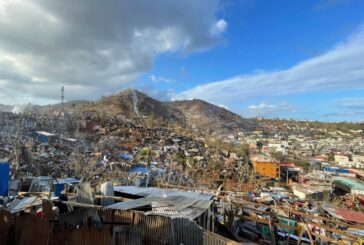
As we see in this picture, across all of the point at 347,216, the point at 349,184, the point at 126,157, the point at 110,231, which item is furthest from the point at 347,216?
the point at 349,184

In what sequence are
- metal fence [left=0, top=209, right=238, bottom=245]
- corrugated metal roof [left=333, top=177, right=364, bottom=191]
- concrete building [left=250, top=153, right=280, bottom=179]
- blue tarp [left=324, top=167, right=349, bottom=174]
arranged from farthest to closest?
blue tarp [left=324, top=167, right=349, bottom=174] < concrete building [left=250, top=153, right=280, bottom=179] < corrugated metal roof [left=333, top=177, right=364, bottom=191] < metal fence [left=0, top=209, right=238, bottom=245]

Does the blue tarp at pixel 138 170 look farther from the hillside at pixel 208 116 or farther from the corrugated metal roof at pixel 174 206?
the hillside at pixel 208 116

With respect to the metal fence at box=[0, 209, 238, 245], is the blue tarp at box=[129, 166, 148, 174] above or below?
below

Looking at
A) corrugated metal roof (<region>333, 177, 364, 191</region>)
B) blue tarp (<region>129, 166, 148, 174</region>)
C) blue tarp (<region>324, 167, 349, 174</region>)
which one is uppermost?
blue tarp (<region>129, 166, 148, 174</region>)

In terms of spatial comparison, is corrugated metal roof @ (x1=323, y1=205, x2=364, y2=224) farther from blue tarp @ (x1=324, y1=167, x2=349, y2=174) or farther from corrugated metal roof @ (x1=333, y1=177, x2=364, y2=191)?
blue tarp @ (x1=324, y1=167, x2=349, y2=174)

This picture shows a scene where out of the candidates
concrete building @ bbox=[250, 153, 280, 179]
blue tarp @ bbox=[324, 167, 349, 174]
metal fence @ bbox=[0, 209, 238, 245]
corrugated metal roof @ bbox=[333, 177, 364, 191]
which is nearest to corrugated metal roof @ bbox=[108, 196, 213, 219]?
metal fence @ bbox=[0, 209, 238, 245]

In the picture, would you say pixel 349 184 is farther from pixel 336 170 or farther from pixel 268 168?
pixel 336 170

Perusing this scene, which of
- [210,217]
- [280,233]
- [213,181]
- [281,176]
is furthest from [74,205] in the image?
[281,176]

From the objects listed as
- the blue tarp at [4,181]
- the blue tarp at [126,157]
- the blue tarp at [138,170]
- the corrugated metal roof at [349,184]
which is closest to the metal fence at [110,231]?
the blue tarp at [4,181]
